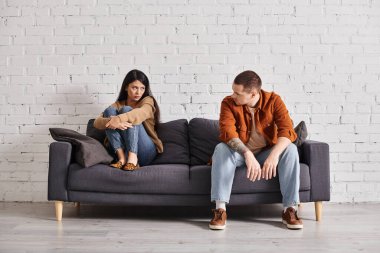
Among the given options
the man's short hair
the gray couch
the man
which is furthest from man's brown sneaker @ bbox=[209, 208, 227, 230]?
A: the man's short hair

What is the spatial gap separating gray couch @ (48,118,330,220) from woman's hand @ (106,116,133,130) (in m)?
0.28

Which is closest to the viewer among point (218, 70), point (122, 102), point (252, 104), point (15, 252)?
point (15, 252)

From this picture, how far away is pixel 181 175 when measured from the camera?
3.00 meters

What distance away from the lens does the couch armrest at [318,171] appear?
9.92 feet

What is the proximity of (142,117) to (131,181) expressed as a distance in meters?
0.48

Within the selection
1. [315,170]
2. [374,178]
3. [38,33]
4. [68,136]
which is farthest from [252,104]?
[38,33]

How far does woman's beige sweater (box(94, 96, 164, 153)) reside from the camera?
3135mm

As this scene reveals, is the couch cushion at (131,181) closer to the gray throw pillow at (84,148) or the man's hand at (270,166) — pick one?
the gray throw pillow at (84,148)

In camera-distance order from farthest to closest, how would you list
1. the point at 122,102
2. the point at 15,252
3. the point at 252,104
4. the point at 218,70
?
1. the point at 218,70
2. the point at 122,102
3. the point at 252,104
4. the point at 15,252

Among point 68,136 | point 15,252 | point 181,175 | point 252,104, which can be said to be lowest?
point 15,252

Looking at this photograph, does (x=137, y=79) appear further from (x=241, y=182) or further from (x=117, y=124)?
(x=241, y=182)

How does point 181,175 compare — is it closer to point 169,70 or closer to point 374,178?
point 169,70

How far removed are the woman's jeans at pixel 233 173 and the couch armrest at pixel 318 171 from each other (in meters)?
0.20

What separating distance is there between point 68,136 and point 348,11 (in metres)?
2.46
